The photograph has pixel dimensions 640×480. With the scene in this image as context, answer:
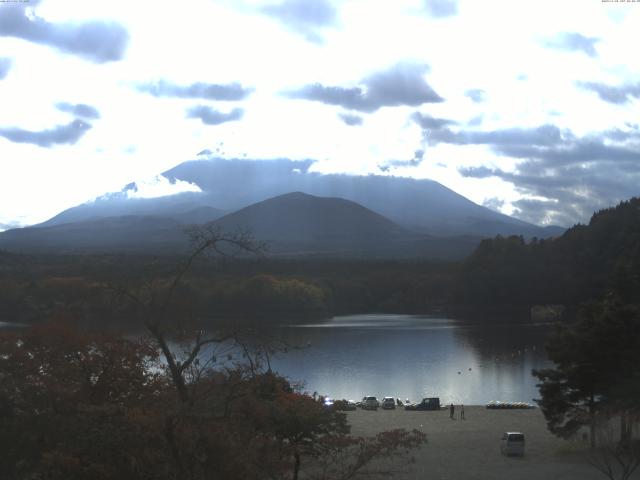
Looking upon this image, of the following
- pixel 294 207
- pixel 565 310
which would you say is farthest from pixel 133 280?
pixel 294 207

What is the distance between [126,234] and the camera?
12019 centimetres

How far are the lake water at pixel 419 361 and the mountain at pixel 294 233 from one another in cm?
6015

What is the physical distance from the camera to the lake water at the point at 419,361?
2472 centimetres

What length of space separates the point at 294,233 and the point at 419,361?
105m

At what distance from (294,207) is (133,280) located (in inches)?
5580

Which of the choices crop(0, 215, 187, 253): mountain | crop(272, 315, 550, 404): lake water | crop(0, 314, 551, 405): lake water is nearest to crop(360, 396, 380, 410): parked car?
crop(272, 315, 550, 404): lake water

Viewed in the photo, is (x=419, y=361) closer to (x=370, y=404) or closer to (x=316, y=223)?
(x=370, y=404)

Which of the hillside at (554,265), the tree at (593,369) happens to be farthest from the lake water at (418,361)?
the hillside at (554,265)

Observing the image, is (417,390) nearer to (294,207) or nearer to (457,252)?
(457,252)

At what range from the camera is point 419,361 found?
100.0ft

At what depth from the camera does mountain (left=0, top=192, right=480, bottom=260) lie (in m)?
109

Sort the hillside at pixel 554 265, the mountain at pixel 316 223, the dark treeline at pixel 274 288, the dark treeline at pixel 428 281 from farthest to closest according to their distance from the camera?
1. the mountain at pixel 316 223
2. the hillside at pixel 554 265
3. the dark treeline at pixel 428 281
4. the dark treeline at pixel 274 288

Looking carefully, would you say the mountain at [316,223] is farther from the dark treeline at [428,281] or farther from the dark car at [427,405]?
the dark car at [427,405]

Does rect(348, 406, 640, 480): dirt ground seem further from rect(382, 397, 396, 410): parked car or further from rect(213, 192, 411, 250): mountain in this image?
rect(213, 192, 411, 250): mountain
